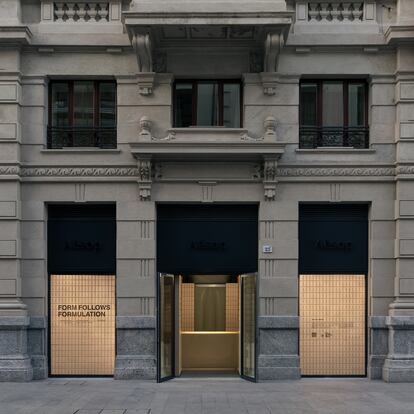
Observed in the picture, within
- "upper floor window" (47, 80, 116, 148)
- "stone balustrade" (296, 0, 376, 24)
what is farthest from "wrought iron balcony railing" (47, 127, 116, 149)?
"stone balustrade" (296, 0, 376, 24)

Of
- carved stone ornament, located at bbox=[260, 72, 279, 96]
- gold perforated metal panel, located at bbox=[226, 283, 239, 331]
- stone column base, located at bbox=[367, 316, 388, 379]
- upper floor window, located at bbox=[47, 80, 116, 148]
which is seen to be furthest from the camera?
gold perforated metal panel, located at bbox=[226, 283, 239, 331]

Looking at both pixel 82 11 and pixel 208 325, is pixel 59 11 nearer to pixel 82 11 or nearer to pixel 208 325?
pixel 82 11

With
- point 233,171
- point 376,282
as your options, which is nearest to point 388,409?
point 376,282

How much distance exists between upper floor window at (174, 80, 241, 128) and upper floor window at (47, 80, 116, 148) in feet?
5.95

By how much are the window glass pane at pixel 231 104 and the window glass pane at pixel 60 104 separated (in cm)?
426

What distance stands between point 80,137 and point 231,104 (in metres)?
4.14

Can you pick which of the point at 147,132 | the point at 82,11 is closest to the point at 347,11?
the point at 147,132

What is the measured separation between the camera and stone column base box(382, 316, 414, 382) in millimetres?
14312

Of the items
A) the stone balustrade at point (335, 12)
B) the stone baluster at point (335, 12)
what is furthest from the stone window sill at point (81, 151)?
the stone baluster at point (335, 12)

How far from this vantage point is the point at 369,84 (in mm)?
15336

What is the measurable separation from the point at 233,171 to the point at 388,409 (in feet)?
22.1

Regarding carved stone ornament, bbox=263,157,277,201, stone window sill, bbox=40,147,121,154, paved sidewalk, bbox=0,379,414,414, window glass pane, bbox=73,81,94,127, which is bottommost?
paved sidewalk, bbox=0,379,414,414

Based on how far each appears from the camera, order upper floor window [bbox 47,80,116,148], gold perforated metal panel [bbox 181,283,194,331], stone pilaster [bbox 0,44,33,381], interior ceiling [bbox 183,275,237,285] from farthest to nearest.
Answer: gold perforated metal panel [bbox 181,283,194,331], interior ceiling [bbox 183,275,237,285], upper floor window [bbox 47,80,116,148], stone pilaster [bbox 0,44,33,381]

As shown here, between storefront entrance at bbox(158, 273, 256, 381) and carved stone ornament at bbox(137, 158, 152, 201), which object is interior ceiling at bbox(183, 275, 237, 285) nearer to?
storefront entrance at bbox(158, 273, 256, 381)
